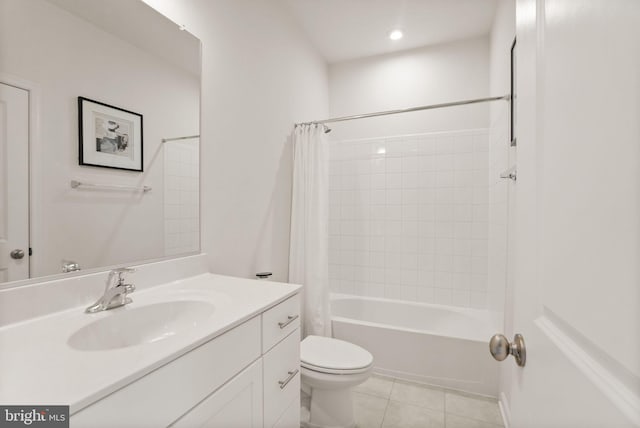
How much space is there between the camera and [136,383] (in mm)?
602

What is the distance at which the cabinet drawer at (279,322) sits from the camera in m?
1.03

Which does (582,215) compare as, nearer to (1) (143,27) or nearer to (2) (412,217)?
(1) (143,27)

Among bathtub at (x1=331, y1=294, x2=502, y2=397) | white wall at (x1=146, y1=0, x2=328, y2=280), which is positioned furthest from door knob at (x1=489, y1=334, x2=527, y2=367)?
bathtub at (x1=331, y1=294, x2=502, y2=397)

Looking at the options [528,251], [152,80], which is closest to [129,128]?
[152,80]

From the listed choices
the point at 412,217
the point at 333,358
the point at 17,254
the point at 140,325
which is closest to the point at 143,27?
the point at 17,254

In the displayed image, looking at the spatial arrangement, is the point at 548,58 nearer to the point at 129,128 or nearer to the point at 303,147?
the point at 129,128

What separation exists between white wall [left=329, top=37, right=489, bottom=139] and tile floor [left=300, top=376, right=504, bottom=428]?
7.12 feet

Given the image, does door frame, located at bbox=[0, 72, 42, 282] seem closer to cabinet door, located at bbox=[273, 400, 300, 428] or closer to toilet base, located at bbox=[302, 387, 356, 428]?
cabinet door, located at bbox=[273, 400, 300, 428]

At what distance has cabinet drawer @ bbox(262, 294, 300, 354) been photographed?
3.39 feet

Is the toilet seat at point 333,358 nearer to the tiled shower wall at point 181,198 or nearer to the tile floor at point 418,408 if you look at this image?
the tile floor at point 418,408

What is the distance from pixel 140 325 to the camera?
1010 mm

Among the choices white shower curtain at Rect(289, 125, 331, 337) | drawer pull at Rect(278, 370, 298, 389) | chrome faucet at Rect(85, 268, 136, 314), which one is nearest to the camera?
chrome faucet at Rect(85, 268, 136, 314)

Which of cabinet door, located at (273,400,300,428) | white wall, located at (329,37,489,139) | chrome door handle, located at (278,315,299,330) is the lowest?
cabinet door, located at (273,400,300,428)

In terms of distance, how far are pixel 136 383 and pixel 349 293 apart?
2.54 metres
